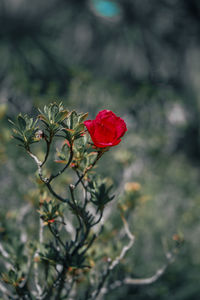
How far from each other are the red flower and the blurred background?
0.43 ft

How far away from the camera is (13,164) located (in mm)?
1529

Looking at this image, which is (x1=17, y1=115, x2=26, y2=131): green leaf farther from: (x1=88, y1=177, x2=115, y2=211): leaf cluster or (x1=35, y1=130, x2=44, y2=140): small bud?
A: (x1=88, y1=177, x2=115, y2=211): leaf cluster

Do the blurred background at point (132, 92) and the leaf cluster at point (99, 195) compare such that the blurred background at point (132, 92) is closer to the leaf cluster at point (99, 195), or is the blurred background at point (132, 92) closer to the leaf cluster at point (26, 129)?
the leaf cluster at point (26, 129)

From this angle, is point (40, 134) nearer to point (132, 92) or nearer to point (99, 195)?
point (99, 195)

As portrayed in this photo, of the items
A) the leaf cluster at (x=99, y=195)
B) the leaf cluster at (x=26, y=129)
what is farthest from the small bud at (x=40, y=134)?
the leaf cluster at (x=99, y=195)

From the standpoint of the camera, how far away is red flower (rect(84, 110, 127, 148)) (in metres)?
0.51

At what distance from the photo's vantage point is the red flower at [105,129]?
0.51 m

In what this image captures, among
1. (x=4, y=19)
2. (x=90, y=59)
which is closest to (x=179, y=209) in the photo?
(x=90, y=59)

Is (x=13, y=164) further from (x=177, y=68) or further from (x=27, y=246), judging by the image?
(x=177, y=68)

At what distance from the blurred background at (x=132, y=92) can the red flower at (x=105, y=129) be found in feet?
0.43

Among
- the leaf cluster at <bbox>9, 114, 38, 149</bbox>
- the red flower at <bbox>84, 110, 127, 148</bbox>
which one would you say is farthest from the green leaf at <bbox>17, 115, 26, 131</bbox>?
the red flower at <bbox>84, 110, 127, 148</bbox>

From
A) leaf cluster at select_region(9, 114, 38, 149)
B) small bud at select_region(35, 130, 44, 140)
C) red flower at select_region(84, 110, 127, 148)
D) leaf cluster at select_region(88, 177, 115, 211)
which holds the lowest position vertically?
leaf cluster at select_region(88, 177, 115, 211)

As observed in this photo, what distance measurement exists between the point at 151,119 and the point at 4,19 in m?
1.78

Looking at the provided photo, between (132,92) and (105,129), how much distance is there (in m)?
2.58
